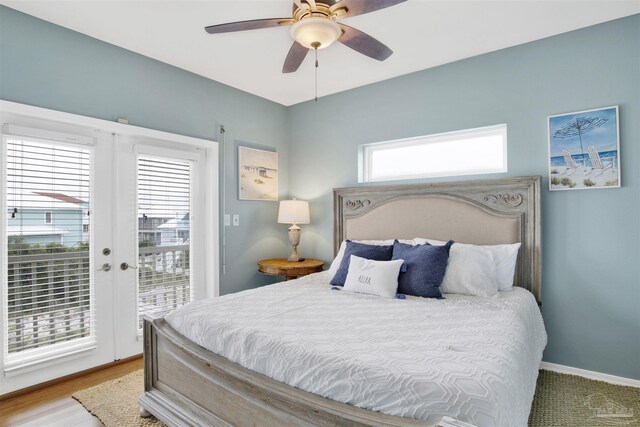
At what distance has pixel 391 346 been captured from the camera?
5.06ft

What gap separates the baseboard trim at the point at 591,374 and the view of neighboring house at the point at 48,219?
3.72 metres

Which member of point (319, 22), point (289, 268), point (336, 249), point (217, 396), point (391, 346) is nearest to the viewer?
point (391, 346)

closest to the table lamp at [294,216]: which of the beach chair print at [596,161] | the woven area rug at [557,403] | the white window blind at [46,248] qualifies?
the white window blind at [46,248]

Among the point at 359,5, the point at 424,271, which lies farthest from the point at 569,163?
the point at 359,5

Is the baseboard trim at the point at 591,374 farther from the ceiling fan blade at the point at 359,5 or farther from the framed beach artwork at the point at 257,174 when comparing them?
the framed beach artwork at the point at 257,174

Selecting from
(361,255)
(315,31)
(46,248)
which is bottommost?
(361,255)

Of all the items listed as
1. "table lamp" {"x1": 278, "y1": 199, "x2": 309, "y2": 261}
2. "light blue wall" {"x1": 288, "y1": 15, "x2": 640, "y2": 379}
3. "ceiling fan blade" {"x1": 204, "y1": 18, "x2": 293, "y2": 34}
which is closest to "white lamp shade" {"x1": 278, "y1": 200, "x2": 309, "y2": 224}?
"table lamp" {"x1": 278, "y1": 199, "x2": 309, "y2": 261}

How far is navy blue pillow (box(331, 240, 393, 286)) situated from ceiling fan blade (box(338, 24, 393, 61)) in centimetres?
144

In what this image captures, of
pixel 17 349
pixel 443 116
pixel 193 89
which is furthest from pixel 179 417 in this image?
pixel 443 116

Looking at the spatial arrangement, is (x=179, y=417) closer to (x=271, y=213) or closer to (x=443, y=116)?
(x=271, y=213)

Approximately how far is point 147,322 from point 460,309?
192 centimetres

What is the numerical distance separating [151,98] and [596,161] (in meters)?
3.55

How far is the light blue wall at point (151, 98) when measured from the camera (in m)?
2.46

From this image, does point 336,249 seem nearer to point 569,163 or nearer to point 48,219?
point 569,163
